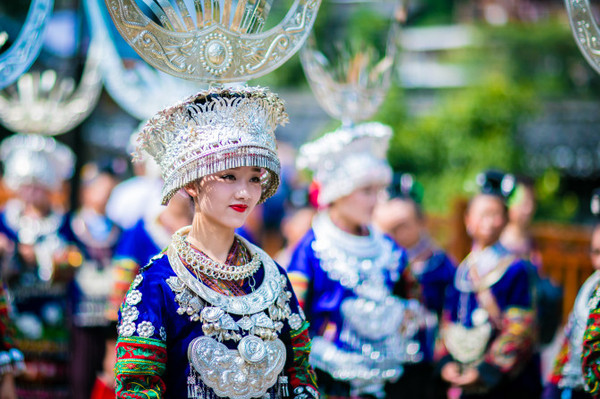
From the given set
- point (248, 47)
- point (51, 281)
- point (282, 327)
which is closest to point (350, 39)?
point (248, 47)

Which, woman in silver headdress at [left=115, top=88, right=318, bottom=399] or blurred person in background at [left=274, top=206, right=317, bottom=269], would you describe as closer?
woman in silver headdress at [left=115, top=88, right=318, bottom=399]

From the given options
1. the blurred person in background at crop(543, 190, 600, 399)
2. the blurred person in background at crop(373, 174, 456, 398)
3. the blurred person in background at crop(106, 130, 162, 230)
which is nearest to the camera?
the blurred person in background at crop(543, 190, 600, 399)

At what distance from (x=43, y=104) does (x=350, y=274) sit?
10.6 feet

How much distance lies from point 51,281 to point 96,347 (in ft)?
2.20

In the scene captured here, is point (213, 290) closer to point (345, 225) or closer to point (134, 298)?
point (134, 298)

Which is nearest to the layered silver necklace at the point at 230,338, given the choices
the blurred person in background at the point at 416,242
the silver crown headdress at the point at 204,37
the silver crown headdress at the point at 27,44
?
the silver crown headdress at the point at 204,37

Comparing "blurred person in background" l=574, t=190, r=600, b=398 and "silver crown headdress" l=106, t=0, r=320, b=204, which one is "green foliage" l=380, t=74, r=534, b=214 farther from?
"silver crown headdress" l=106, t=0, r=320, b=204

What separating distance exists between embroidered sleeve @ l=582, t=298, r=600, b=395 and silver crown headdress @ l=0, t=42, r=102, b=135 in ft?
14.6

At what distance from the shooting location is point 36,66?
6.54 meters

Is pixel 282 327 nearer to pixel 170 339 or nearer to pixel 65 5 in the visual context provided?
pixel 170 339

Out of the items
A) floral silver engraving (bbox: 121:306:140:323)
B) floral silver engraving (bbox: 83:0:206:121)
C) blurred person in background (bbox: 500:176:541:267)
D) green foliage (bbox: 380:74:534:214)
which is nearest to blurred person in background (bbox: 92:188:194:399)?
floral silver engraving (bbox: 83:0:206:121)

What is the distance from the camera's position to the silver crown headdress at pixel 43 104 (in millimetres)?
5816

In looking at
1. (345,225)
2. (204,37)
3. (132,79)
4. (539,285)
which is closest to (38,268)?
(132,79)

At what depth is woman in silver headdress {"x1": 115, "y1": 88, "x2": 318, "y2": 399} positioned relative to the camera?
246cm
